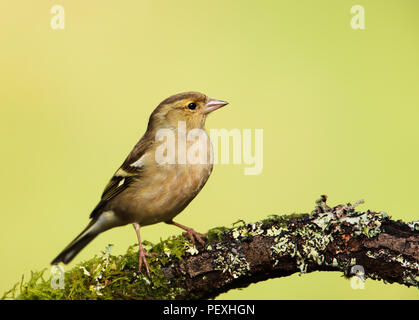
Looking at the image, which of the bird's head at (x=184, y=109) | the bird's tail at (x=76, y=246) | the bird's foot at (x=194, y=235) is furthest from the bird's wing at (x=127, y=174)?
the bird's foot at (x=194, y=235)

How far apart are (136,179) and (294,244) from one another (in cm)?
166

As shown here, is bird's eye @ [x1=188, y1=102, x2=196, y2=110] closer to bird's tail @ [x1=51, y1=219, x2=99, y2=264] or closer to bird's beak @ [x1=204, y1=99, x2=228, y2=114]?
bird's beak @ [x1=204, y1=99, x2=228, y2=114]

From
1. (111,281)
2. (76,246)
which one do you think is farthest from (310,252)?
(76,246)

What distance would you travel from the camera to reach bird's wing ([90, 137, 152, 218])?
166 inches

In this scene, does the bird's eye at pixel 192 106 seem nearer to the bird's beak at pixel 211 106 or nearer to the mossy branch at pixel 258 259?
the bird's beak at pixel 211 106

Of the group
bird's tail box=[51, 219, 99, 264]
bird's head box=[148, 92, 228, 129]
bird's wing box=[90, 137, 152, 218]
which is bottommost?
bird's tail box=[51, 219, 99, 264]

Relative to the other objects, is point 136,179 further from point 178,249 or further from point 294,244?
point 294,244

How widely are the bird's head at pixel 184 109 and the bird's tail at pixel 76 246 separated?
109 cm

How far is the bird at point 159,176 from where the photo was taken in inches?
157

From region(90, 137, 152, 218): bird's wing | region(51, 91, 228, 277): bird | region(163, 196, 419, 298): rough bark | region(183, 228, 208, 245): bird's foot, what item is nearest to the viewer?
region(163, 196, 419, 298): rough bark

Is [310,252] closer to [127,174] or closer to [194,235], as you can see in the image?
[194,235]

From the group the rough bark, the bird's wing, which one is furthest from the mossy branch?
the bird's wing

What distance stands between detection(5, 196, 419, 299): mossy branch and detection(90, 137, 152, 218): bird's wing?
96cm

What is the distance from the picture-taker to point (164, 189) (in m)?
3.99
